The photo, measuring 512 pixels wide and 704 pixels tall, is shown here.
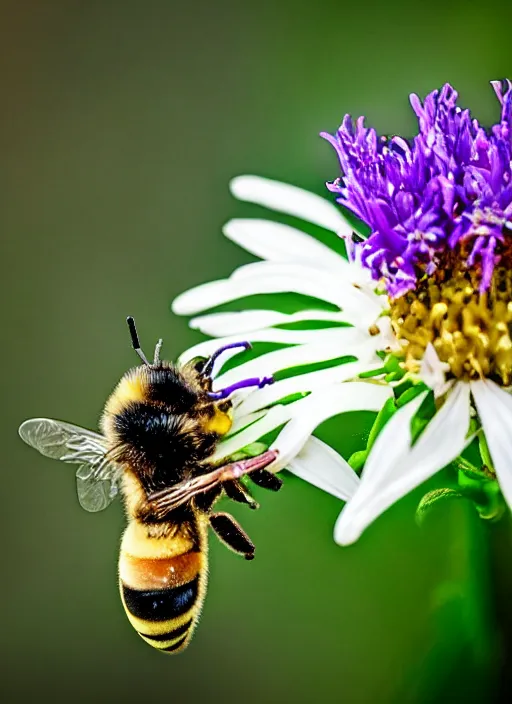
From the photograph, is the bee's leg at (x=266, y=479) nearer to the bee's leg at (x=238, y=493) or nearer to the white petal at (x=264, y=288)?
the bee's leg at (x=238, y=493)

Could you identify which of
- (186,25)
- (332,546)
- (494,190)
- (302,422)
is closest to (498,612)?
(302,422)

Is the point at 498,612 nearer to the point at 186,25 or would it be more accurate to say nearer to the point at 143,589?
the point at 143,589

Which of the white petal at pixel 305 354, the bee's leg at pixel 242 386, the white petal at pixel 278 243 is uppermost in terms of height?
the white petal at pixel 278 243

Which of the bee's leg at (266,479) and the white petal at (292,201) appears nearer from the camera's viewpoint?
the bee's leg at (266,479)

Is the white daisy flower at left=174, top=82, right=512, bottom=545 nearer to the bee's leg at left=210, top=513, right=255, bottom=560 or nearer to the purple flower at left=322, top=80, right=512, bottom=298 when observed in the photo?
the purple flower at left=322, top=80, right=512, bottom=298

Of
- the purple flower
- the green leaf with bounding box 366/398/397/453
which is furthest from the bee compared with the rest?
the purple flower

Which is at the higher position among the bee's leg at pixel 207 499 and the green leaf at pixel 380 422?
the green leaf at pixel 380 422

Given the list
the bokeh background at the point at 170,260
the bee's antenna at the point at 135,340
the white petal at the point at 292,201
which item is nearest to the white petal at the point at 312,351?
the bee's antenna at the point at 135,340
